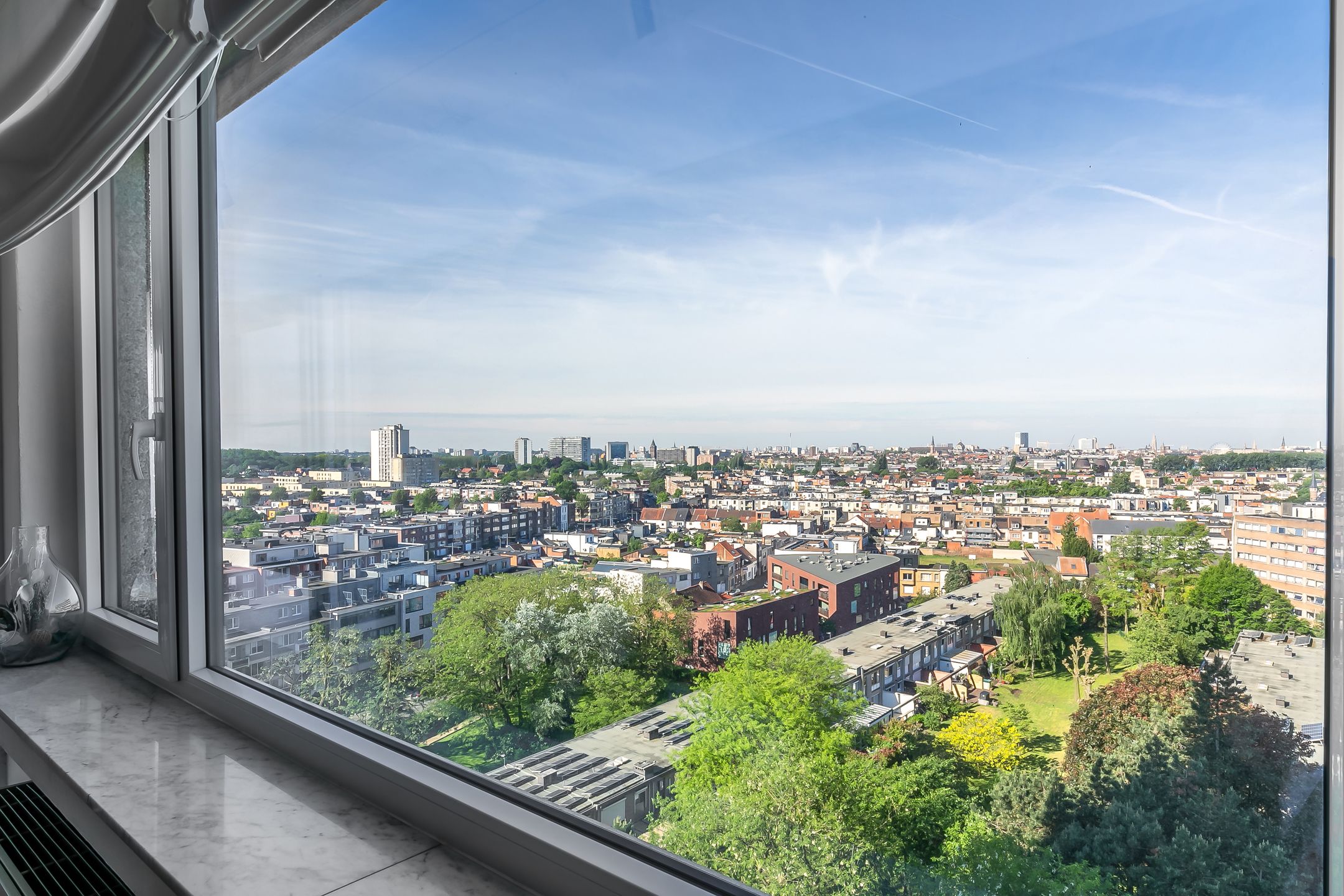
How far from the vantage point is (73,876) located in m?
1.02

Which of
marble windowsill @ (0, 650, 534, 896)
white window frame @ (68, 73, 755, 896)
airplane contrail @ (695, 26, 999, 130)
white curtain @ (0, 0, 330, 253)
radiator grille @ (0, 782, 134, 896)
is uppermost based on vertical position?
white curtain @ (0, 0, 330, 253)

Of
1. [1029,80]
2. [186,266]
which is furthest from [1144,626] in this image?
[186,266]

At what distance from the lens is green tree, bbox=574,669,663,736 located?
78cm

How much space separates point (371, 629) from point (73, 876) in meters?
0.51

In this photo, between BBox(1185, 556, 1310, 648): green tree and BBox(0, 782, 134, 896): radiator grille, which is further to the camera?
BBox(0, 782, 134, 896): radiator grille

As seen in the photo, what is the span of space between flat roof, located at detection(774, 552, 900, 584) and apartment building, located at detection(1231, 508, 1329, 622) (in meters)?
0.24

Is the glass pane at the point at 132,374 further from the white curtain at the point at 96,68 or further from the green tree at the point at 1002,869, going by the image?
the green tree at the point at 1002,869

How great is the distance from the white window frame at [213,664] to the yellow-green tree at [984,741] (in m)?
0.28

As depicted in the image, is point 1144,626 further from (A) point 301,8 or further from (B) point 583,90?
(A) point 301,8

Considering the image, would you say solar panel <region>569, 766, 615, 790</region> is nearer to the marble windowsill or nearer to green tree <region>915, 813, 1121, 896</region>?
the marble windowsill

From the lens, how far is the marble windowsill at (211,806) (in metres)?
0.82

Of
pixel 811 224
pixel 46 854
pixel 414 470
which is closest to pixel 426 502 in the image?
pixel 414 470

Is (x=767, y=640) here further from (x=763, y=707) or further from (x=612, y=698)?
(x=612, y=698)

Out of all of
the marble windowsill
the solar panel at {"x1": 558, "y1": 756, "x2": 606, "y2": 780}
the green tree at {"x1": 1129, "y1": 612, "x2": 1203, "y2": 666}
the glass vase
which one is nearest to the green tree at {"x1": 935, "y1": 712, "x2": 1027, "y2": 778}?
the green tree at {"x1": 1129, "y1": 612, "x2": 1203, "y2": 666}
